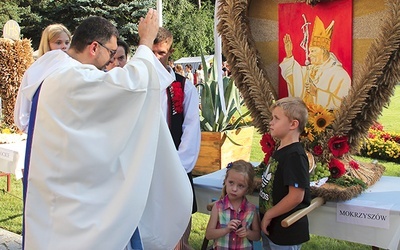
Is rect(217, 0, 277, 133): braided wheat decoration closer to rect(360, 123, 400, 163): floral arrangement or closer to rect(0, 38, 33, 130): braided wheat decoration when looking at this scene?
rect(360, 123, 400, 163): floral arrangement

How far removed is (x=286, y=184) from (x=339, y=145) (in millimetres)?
468

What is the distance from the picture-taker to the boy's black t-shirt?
2.44 m

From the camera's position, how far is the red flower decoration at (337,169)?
2.68 m

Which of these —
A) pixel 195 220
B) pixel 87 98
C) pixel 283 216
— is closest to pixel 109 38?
pixel 87 98

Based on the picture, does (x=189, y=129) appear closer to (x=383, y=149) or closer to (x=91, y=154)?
(x=91, y=154)

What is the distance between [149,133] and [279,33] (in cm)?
122

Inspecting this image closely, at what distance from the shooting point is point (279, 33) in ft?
9.77

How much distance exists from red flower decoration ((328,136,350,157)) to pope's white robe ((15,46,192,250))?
1051 mm

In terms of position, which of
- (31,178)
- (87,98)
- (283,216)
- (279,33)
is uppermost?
(279,33)

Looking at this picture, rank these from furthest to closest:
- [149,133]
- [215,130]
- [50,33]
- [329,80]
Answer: [215,130] < [50,33] < [329,80] < [149,133]

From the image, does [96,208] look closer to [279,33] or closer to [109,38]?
A: [109,38]

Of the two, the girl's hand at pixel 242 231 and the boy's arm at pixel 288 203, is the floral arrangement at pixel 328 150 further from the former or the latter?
the girl's hand at pixel 242 231

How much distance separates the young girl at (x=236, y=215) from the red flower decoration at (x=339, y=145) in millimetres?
498

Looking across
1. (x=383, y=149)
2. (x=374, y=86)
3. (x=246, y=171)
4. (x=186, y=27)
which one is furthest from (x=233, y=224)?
(x=186, y=27)
